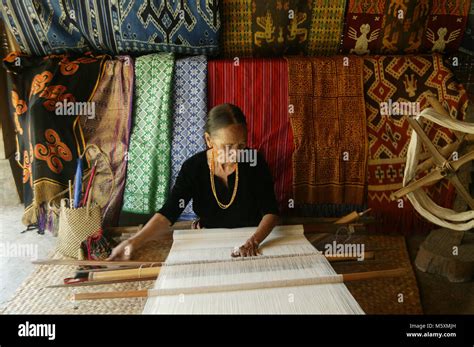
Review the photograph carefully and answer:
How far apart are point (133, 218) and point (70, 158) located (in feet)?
1.33

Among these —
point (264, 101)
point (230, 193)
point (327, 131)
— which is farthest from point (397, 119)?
point (230, 193)

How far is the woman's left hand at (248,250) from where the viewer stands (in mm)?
1284

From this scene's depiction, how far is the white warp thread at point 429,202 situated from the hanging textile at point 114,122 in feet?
3.94

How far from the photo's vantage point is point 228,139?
141cm

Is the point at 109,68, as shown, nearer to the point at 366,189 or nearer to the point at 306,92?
the point at 306,92

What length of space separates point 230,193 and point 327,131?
64 centimetres

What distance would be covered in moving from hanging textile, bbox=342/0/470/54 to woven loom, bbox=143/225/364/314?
1155 mm

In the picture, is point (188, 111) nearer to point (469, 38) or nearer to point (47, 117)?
point (47, 117)

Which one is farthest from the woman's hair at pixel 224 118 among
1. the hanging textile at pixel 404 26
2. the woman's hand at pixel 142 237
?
the hanging textile at pixel 404 26

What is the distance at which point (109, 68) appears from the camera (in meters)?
1.93

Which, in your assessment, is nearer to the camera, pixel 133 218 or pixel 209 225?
pixel 209 225

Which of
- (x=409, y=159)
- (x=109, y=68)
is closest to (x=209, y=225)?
(x=409, y=159)

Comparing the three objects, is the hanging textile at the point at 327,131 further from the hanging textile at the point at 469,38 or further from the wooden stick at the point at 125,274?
the wooden stick at the point at 125,274
